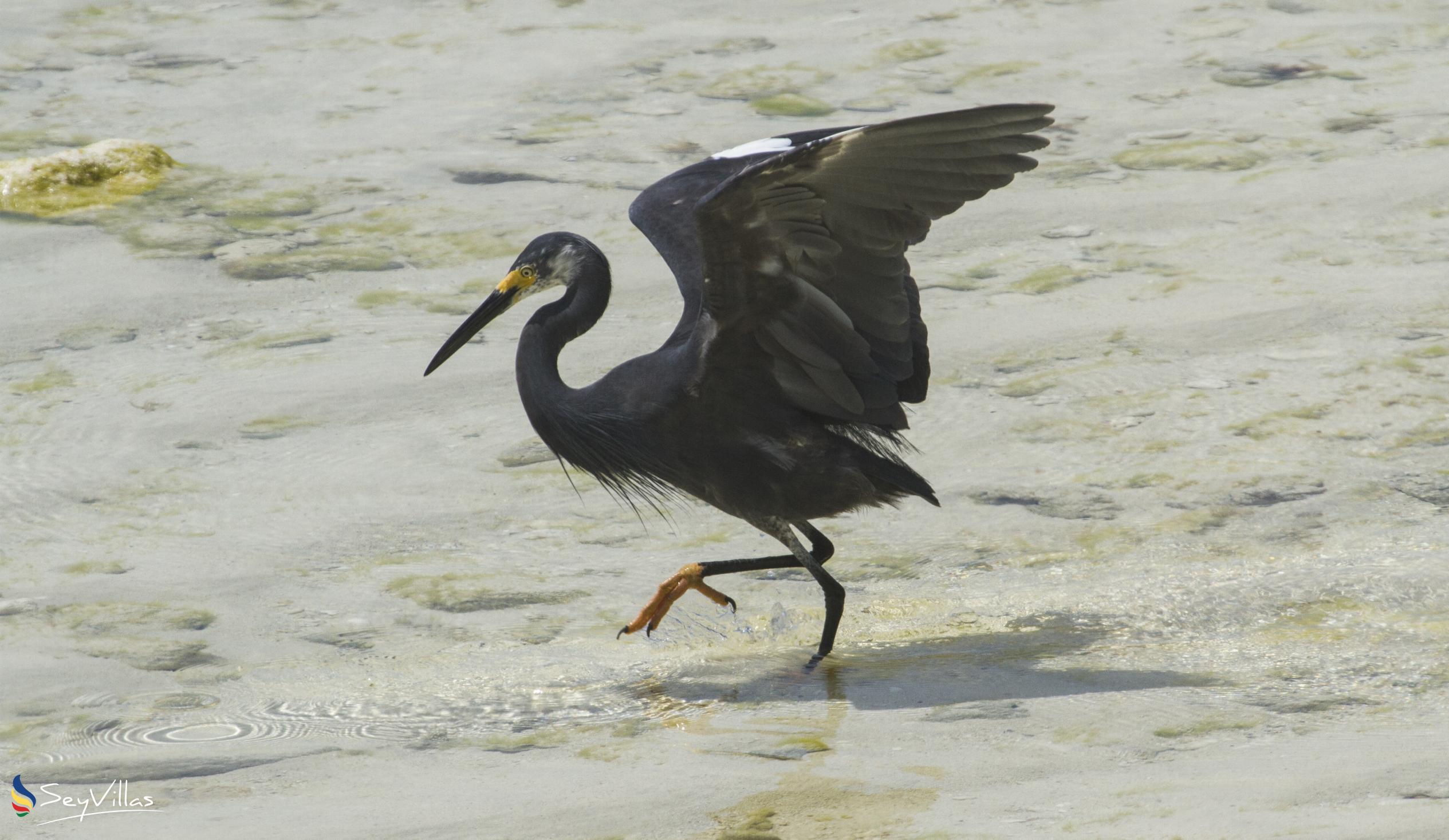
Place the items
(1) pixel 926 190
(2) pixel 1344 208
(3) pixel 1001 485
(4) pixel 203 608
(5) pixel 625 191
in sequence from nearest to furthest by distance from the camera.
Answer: (1) pixel 926 190, (4) pixel 203 608, (3) pixel 1001 485, (2) pixel 1344 208, (5) pixel 625 191

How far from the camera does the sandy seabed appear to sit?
360 cm

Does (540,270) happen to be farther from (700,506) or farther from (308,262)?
(308,262)

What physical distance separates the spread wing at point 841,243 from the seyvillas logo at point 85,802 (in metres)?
1.62

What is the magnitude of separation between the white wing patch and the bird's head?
0.57m

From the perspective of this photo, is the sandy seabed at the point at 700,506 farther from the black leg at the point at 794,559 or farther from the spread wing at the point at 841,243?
the spread wing at the point at 841,243

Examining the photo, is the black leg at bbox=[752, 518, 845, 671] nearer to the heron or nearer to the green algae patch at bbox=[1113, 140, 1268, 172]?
the heron

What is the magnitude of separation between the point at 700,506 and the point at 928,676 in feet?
4.96

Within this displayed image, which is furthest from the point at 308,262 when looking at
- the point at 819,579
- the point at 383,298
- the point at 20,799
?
the point at 20,799

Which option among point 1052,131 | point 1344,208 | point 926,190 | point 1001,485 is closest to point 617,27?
Result: point 1052,131

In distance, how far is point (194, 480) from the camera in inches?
210

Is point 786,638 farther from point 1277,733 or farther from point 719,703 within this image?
point 1277,733

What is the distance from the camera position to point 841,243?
13.7 ft

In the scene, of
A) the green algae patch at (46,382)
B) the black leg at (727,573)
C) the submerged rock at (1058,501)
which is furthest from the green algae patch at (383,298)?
the submerged rock at (1058,501)

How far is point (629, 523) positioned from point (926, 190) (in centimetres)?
159
